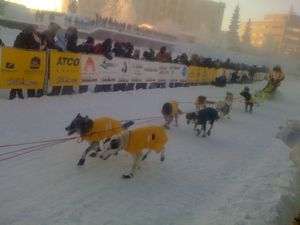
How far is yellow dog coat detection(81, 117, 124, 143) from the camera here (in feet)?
24.6

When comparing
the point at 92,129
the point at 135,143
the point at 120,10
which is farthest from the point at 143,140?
the point at 120,10

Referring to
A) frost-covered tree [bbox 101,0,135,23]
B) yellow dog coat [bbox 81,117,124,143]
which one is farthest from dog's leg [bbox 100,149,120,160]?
frost-covered tree [bbox 101,0,135,23]

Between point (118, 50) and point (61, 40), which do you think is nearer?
point (61, 40)

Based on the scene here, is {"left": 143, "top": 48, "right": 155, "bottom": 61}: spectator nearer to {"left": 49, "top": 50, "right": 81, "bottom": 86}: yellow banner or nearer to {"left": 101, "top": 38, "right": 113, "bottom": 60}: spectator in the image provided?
{"left": 101, "top": 38, "right": 113, "bottom": 60}: spectator

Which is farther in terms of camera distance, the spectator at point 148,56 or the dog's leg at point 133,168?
the spectator at point 148,56

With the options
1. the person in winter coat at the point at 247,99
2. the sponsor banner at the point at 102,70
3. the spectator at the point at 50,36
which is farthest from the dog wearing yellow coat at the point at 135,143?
the person in winter coat at the point at 247,99

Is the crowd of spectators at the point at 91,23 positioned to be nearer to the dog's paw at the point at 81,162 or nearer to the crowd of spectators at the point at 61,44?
the crowd of spectators at the point at 61,44

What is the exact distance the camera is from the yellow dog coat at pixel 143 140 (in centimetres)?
743

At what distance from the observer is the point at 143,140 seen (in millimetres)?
7512

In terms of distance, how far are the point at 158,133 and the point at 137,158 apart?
0.62 m

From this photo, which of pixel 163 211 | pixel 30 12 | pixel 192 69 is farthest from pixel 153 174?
pixel 30 12

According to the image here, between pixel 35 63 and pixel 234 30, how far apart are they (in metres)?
83.6

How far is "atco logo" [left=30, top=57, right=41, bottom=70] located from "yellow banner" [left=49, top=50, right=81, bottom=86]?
578 mm

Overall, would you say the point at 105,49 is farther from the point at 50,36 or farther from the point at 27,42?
the point at 27,42
